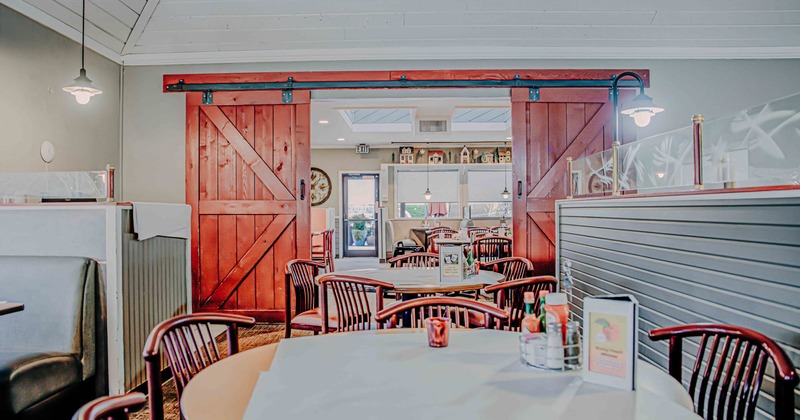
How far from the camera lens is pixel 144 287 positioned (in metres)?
3.00

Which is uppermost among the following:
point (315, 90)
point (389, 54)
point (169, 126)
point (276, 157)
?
point (389, 54)

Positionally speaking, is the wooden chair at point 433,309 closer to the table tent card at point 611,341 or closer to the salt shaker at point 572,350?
the salt shaker at point 572,350

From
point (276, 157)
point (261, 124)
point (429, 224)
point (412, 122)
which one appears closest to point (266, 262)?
point (276, 157)

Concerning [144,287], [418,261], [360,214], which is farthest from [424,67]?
[360,214]

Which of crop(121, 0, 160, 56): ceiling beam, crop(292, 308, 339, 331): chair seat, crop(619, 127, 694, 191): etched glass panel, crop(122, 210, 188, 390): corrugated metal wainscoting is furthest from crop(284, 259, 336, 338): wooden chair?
crop(121, 0, 160, 56): ceiling beam

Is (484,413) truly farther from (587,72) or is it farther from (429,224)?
(429,224)

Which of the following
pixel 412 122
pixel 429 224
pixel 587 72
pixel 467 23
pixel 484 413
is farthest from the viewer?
pixel 429 224

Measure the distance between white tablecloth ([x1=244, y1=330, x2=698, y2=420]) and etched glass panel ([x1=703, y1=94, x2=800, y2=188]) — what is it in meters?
0.97

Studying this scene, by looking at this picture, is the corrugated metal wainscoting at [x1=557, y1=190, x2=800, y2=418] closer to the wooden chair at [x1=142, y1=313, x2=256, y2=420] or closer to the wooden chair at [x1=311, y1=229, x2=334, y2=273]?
the wooden chair at [x1=142, y1=313, x2=256, y2=420]

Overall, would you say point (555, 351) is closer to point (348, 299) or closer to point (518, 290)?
point (348, 299)

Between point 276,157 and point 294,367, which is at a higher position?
point 276,157

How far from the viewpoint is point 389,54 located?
185 inches

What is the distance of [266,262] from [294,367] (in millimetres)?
3629

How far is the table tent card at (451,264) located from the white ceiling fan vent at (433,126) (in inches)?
242
